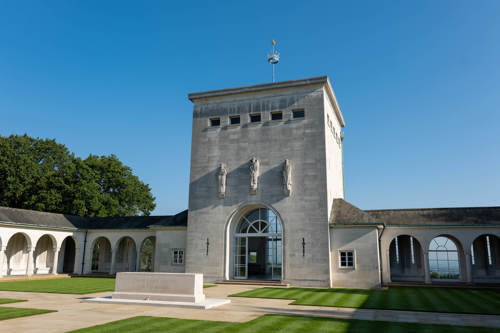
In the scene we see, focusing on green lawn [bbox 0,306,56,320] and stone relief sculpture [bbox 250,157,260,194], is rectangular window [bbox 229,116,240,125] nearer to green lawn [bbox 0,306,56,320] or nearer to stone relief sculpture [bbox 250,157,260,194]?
stone relief sculpture [bbox 250,157,260,194]

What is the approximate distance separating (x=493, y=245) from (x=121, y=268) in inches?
1267

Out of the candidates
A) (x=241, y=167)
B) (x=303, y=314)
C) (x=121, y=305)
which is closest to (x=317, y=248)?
(x=241, y=167)

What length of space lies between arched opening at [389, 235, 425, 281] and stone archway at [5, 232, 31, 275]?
3069 centimetres

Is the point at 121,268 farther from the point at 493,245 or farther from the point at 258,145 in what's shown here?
the point at 493,245

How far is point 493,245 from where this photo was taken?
27.5 m

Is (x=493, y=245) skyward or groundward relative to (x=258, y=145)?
groundward

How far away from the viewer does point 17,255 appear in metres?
32.9

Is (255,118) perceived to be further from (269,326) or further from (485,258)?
(269,326)

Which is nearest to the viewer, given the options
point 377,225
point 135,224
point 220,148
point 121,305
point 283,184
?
point 121,305

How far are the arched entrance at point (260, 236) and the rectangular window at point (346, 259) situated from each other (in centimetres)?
430

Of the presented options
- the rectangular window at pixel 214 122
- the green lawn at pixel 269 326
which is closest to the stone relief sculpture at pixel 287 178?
the rectangular window at pixel 214 122

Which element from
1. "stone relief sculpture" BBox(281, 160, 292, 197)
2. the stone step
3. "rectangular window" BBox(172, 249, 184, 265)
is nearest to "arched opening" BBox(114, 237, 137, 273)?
"rectangular window" BBox(172, 249, 184, 265)

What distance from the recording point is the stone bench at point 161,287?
15094 mm

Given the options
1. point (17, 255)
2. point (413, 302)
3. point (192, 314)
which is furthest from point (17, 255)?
point (413, 302)
